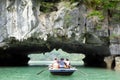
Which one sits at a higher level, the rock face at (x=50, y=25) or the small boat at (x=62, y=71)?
the rock face at (x=50, y=25)

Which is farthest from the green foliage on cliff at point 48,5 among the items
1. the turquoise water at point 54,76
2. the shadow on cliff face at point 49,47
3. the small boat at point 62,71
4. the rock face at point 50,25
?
the small boat at point 62,71

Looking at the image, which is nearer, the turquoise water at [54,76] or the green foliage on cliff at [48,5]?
the turquoise water at [54,76]

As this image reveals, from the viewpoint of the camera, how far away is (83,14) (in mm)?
22547

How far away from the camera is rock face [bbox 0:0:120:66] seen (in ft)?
72.1

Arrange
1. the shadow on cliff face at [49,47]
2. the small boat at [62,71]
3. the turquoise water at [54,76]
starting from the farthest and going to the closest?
the shadow on cliff face at [49,47] < the small boat at [62,71] < the turquoise water at [54,76]

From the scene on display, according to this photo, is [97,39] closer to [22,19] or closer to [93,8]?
[93,8]

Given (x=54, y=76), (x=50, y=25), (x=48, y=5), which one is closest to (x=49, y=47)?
(x=50, y=25)

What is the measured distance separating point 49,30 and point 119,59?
496 centimetres

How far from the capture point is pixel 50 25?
22.3 metres

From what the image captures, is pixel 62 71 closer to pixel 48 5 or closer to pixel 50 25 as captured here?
pixel 50 25

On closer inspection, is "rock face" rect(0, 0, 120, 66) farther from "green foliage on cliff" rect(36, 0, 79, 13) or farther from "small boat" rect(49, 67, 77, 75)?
"small boat" rect(49, 67, 77, 75)

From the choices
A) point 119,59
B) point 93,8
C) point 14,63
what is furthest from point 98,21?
point 14,63

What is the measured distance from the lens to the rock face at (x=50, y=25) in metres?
22.0

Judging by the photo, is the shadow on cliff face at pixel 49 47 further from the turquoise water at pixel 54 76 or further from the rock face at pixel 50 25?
the turquoise water at pixel 54 76
